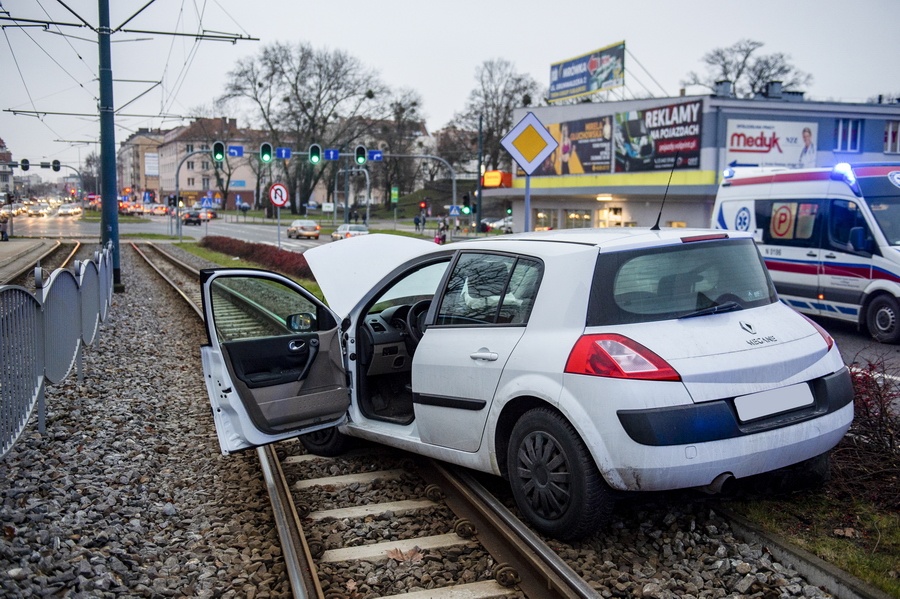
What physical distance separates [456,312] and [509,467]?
1.05 metres

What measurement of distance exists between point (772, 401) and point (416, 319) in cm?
259

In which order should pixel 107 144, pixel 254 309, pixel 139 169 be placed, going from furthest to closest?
pixel 139 169 → pixel 107 144 → pixel 254 309

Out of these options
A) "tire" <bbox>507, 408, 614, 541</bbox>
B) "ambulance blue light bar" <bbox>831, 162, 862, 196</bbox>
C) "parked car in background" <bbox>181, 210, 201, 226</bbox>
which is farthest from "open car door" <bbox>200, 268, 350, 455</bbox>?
"parked car in background" <bbox>181, 210, 201, 226</bbox>

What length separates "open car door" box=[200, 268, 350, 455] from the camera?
15.6 feet

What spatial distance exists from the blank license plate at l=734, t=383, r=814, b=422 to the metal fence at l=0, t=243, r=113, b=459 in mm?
4376

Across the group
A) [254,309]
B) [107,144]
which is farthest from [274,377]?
[107,144]

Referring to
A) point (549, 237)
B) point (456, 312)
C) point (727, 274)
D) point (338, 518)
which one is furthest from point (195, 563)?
point (727, 274)

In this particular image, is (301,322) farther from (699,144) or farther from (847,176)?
(699,144)

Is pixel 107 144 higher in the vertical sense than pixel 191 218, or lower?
higher

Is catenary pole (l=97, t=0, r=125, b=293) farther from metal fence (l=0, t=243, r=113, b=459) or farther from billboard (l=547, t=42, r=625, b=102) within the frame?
billboard (l=547, t=42, r=625, b=102)

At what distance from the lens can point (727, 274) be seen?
13.8 ft

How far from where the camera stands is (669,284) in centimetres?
398

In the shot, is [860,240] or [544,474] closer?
[544,474]

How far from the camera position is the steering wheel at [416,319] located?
5320mm
